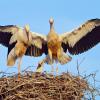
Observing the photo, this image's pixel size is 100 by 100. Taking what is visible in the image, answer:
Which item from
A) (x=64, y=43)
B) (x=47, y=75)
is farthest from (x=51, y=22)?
(x=47, y=75)

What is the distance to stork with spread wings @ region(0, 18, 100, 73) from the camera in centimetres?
1512

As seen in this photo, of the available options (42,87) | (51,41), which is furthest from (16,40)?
(42,87)

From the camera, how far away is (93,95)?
12.3m

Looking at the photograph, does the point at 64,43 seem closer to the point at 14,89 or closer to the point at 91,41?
the point at 91,41

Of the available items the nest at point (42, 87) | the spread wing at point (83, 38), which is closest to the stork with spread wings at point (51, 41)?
the spread wing at point (83, 38)

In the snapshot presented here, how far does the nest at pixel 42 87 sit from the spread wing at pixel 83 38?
2.80 metres

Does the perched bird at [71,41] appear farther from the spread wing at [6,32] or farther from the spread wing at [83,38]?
the spread wing at [6,32]

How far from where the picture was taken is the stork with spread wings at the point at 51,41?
15125 mm

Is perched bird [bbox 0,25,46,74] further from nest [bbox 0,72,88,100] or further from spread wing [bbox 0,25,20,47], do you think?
nest [bbox 0,72,88,100]

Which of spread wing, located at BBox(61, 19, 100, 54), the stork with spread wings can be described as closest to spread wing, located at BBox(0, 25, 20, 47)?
the stork with spread wings

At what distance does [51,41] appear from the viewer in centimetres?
1520

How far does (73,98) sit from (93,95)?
→ 0.47 meters

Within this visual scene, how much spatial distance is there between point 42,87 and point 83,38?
362 centimetres

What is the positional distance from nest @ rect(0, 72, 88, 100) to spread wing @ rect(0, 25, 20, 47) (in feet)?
8.25
